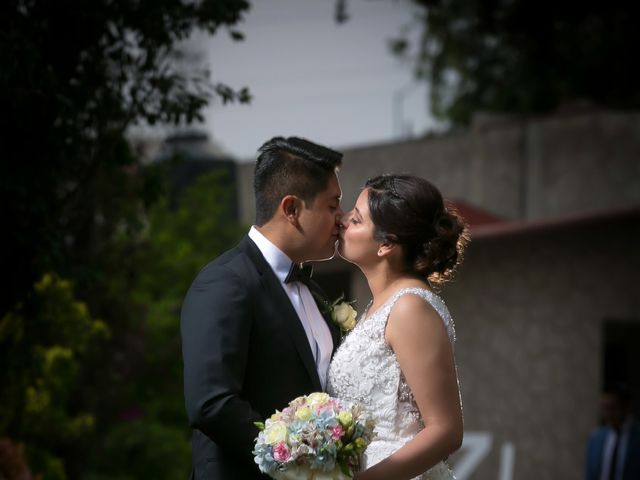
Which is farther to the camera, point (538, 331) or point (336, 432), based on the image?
point (538, 331)

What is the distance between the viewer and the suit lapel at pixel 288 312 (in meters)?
4.02

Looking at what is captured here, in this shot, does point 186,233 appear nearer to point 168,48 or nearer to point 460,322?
point 460,322

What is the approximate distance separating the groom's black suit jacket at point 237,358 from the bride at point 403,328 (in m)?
0.26

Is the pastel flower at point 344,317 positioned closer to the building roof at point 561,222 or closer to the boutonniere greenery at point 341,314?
the boutonniere greenery at point 341,314

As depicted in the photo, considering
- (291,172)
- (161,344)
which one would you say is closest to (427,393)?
(291,172)

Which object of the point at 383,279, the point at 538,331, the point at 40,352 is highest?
the point at 383,279

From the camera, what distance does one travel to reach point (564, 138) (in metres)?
19.0

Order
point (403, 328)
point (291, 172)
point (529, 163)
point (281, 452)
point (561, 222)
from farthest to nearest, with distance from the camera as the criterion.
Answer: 1. point (529, 163)
2. point (561, 222)
3. point (291, 172)
4. point (403, 328)
5. point (281, 452)

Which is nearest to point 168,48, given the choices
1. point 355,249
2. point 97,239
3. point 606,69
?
point 355,249

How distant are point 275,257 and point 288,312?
0.77ft

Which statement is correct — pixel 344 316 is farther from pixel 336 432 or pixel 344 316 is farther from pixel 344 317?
pixel 336 432

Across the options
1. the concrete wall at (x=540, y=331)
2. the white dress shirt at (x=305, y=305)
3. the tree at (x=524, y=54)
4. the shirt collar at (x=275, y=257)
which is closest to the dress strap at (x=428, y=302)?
the white dress shirt at (x=305, y=305)

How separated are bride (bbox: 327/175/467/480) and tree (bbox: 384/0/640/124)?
546 inches

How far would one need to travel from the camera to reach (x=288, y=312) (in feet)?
13.3
